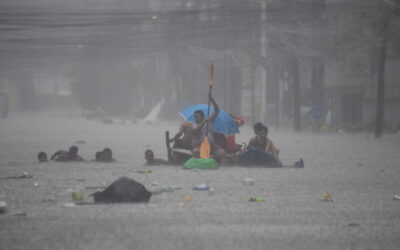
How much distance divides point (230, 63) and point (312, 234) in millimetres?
37685

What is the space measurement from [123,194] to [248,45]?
28733 millimetres

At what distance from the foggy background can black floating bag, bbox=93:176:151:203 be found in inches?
460

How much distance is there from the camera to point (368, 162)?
1536cm

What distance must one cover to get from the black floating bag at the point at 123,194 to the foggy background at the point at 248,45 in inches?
460

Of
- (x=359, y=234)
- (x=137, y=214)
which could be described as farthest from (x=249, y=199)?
(x=359, y=234)

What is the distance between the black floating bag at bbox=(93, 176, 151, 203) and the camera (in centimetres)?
843

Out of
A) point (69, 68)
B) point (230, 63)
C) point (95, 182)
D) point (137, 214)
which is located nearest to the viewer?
point (137, 214)

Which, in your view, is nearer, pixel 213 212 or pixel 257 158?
pixel 213 212

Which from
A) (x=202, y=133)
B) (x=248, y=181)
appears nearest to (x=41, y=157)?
(x=202, y=133)

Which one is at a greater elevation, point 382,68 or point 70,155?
point 382,68

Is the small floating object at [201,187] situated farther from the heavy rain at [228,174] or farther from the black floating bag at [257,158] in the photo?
the black floating bag at [257,158]

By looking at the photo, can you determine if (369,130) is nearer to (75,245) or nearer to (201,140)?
(201,140)

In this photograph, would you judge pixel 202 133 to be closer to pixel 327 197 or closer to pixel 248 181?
pixel 248 181

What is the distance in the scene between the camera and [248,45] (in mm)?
36438
